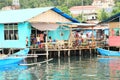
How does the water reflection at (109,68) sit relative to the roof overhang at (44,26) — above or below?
below

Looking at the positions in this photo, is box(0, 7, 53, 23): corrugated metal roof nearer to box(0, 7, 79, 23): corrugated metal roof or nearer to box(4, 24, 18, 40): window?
box(0, 7, 79, 23): corrugated metal roof

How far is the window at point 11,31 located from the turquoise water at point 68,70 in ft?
13.3

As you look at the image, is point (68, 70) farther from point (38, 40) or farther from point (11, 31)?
point (11, 31)

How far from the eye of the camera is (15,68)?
2280 centimetres

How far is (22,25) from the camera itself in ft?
93.5

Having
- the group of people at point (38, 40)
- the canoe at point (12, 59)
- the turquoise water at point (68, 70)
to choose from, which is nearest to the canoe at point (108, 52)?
the turquoise water at point (68, 70)

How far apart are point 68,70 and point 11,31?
8755 millimetres

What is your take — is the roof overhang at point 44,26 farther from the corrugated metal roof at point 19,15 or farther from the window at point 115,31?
the window at point 115,31

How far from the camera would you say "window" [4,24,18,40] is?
2892 centimetres

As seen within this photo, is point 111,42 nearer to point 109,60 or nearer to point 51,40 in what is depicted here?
point 109,60

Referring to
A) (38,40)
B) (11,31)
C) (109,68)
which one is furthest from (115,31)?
(11,31)

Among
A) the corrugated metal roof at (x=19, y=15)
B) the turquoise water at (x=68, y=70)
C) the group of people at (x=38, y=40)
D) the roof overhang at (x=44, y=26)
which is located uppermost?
the corrugated metal roof at (x=19, y=15)

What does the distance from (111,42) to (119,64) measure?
5.47 m

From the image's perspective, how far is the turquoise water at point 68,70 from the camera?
754 inches
